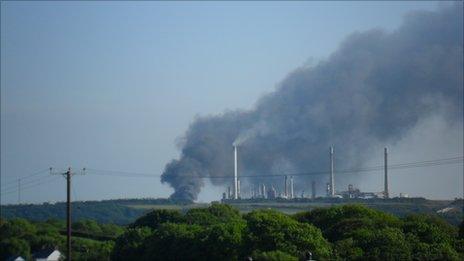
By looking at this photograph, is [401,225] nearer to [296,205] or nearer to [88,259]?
[88,259]

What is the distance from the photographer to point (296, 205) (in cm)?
13112

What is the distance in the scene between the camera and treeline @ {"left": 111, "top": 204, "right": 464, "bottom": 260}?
43.1 m

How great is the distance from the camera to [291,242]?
143ft

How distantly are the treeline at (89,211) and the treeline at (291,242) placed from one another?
6775cm

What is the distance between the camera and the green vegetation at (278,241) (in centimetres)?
4338

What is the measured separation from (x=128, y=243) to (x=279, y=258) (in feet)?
54.5

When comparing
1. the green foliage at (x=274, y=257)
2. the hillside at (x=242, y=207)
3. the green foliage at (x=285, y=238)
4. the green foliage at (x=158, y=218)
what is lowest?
the green foliage at (x=274, y=257)

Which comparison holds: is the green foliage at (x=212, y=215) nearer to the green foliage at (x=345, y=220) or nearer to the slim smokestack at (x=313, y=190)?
the green foliage at (x=345, y=220)

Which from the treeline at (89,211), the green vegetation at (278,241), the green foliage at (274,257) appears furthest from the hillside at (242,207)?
the green foliage at (274,257)

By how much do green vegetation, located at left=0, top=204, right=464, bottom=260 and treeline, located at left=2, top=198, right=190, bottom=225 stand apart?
61758mm

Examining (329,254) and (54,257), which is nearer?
(329,254)

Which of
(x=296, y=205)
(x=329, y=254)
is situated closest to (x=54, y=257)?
(x=329, y=254)

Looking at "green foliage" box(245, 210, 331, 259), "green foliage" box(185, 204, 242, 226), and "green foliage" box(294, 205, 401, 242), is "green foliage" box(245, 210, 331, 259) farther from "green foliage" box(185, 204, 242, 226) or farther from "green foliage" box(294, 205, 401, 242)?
"green foliage" box(185, 204, 242, 226)

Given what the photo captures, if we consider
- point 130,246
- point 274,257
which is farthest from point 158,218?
point 274,257
